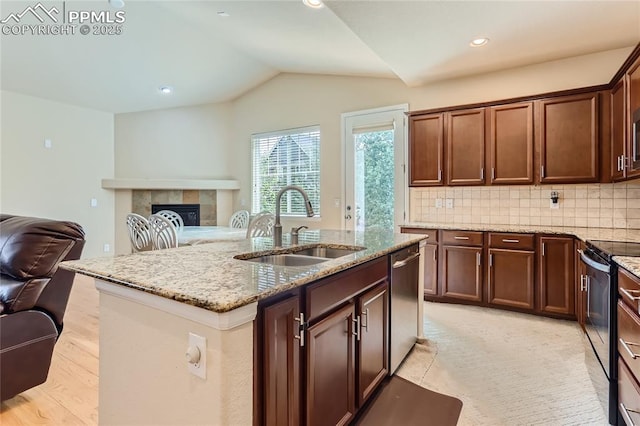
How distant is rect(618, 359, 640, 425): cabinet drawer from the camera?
1.42 meters

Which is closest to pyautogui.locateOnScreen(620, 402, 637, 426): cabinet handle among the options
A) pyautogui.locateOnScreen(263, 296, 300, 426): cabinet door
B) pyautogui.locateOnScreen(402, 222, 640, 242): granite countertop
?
pyautogui.locateOnScreen(402, 222, 640, 242): granite countertop

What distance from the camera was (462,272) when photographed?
138 inches

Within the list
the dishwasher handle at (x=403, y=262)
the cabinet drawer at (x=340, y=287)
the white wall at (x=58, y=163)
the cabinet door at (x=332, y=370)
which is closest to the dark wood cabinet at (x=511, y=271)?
the dishwasher handle at (x=403, y=262)

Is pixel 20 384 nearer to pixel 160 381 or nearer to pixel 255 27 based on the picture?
pixel 160 381

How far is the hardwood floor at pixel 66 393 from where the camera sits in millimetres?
1775

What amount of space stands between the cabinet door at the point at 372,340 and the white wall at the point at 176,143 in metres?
4.96

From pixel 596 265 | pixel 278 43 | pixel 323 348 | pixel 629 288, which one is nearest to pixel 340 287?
pixel 323 348

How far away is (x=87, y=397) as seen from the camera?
1.95 meters

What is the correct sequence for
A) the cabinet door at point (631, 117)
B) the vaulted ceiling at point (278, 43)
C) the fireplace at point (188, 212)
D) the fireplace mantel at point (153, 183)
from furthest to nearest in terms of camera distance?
the fireplace at point (188, 212)
the fireplace mantel at point (153, 183)
the vaulted ceiling at point (278, 43)
the cabinet door at point (631, 117)

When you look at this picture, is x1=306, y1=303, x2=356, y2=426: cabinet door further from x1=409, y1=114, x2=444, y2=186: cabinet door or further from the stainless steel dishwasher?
x1=409, y1=114, x2=444, y2=186: cabinet door

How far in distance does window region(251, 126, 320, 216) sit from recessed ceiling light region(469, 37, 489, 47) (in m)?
2.51

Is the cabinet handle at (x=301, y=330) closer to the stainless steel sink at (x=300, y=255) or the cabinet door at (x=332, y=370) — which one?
the cabinet door at (x=332, y=370)

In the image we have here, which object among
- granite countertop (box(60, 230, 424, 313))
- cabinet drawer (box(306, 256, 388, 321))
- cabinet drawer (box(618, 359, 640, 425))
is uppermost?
granite countertop (box(60, 230, 424, 313))

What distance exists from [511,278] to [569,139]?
1.43 metres
